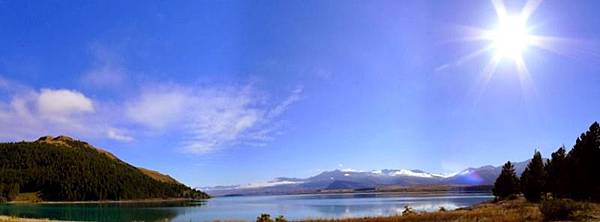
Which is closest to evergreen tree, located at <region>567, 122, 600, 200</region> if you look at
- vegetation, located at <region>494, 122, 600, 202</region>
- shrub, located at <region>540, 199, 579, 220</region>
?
vegetation, located at <region>494, 122, 600, 202</region>

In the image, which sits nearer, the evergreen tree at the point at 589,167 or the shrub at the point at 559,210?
the shrub at the point at 559,210

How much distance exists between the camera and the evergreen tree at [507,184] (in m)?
105

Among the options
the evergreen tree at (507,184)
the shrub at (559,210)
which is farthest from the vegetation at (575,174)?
the shrub at (559,210)

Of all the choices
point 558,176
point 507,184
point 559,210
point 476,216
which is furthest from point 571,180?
point 507,184

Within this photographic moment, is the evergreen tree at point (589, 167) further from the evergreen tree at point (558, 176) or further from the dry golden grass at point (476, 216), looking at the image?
the dry golden grass at point (476, 216)

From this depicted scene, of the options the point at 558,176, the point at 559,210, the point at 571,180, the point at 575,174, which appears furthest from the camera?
the point at 558,176

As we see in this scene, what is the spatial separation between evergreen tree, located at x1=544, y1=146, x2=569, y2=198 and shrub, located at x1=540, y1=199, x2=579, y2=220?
3227cm

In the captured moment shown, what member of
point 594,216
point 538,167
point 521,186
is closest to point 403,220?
point 594,216

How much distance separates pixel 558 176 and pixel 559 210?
42689mm

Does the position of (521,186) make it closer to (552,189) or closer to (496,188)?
(496,188)

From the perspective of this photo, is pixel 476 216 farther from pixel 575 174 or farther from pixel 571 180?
pixel 571 180

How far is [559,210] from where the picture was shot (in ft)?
103

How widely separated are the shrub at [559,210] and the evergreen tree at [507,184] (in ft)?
254

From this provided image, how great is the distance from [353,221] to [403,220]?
4760mm
